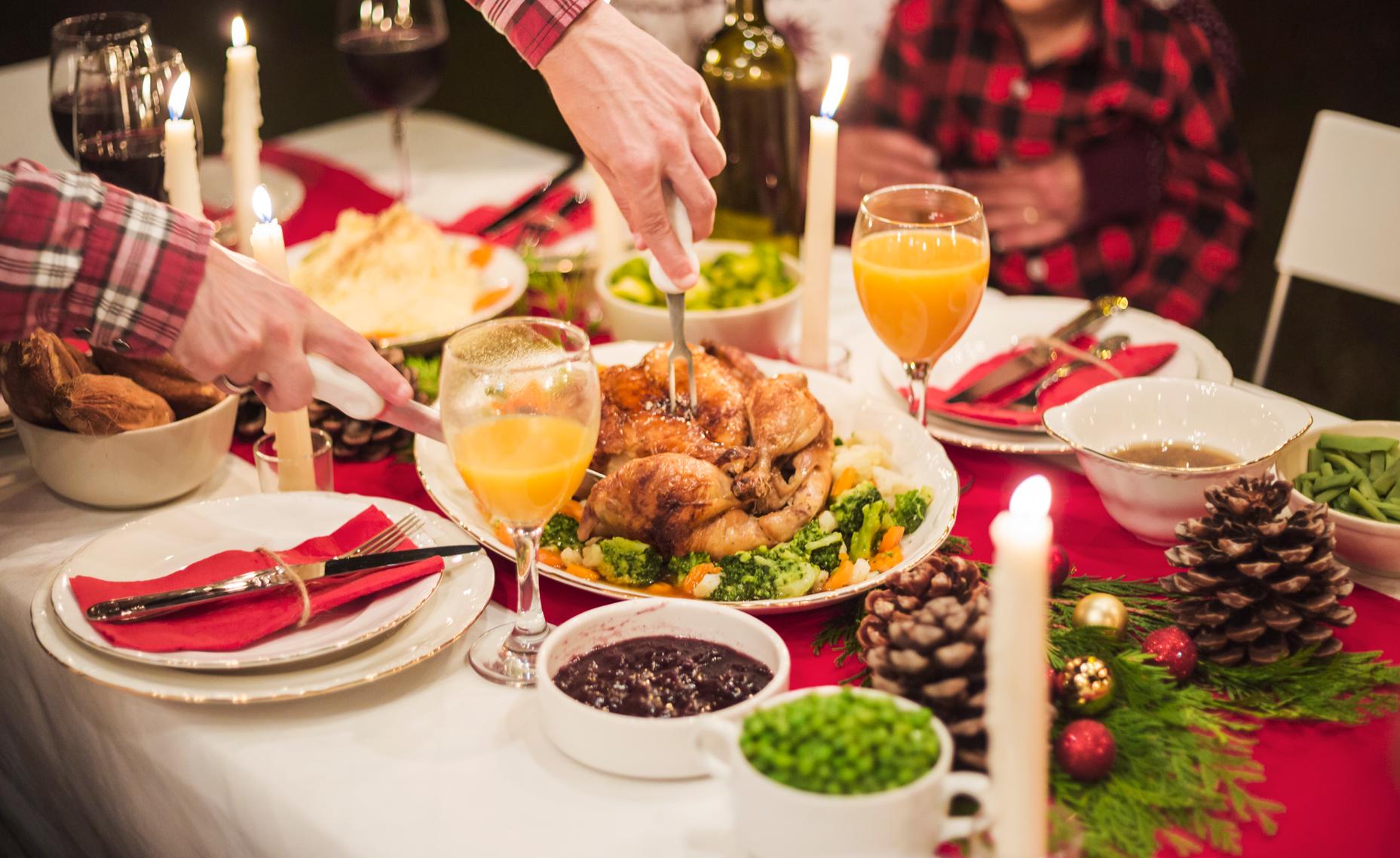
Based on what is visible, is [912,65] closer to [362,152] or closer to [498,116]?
[362,152]

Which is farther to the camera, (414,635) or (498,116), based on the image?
(498,116)

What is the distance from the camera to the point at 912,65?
326 centimetres

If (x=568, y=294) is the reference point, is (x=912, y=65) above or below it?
above

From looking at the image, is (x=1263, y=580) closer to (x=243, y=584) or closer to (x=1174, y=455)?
(x=1174, y=455)

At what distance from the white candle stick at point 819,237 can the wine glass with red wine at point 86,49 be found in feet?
3.38

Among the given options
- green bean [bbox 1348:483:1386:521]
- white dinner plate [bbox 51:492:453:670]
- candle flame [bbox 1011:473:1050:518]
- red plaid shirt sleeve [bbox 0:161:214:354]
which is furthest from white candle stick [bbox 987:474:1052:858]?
red plaid shirt sleeve [bbox 0:161:214:354]

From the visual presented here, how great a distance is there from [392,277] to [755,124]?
71cm

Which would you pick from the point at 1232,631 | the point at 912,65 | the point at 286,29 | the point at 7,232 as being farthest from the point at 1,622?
the point at 286,29

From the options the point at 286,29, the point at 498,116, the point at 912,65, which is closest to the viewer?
the point at 912,65

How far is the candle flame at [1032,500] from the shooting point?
795 millimetres

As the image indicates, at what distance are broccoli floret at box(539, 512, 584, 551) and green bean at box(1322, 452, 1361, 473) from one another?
91 cm

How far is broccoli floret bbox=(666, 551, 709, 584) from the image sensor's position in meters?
1.40

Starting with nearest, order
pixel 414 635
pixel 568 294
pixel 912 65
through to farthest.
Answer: pixel 414 635 < pixel 568 294 < pixel 912 65

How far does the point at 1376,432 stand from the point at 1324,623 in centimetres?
36
